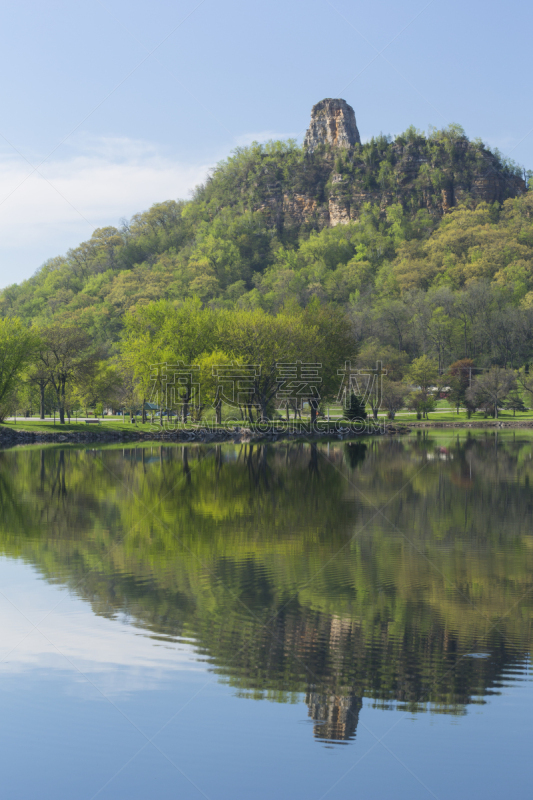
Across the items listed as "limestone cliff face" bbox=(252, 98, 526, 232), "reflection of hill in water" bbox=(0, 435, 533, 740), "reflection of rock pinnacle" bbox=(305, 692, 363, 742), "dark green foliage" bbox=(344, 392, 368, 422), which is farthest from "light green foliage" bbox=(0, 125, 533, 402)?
"reflection of rock pinnacle" bbox=(305, 692, 363, 742)

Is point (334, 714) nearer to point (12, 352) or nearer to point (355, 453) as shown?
point (355, 453)

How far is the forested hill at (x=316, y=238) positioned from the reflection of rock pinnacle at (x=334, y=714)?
11114 cm

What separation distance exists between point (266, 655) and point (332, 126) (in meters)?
179

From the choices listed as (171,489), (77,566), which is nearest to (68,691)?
(77,566)

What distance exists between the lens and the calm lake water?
5.82 m

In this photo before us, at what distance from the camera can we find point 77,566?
12492mm

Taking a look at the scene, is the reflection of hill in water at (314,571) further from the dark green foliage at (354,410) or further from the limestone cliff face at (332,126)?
the limestone cliff face at (332,126)

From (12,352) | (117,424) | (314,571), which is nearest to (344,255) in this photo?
(117,424)

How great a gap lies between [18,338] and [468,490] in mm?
42140

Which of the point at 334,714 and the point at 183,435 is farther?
the point at 183,435

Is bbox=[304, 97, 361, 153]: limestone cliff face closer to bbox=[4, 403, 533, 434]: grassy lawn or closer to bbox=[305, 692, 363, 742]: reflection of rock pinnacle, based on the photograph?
bbox=[4, 403, 533, 434]: grassy lawn

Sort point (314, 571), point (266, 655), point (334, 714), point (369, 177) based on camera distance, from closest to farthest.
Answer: point (334, 714)
point (266, 655)
point (314, 571)
point (369, 177)

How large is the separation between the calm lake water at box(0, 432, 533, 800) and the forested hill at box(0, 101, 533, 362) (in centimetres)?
10380

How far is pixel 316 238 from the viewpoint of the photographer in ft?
510
